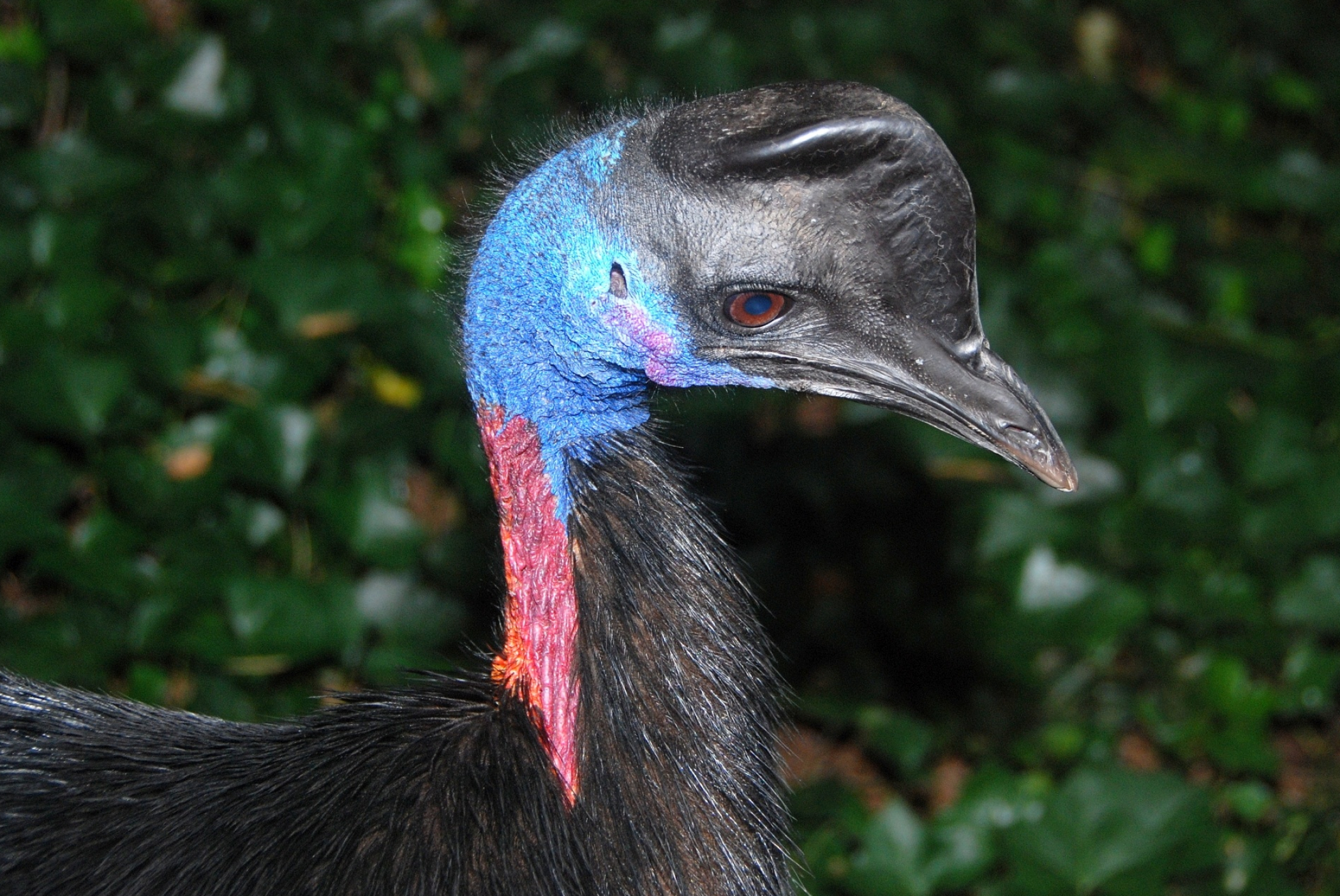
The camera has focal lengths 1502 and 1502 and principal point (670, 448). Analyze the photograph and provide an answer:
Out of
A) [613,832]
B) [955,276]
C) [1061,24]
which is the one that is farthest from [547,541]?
[1061,24]

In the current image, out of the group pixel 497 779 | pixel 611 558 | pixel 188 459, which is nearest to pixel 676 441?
pixel 188 459

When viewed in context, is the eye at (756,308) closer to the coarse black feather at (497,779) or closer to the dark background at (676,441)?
the coarse black feather at (497,779)

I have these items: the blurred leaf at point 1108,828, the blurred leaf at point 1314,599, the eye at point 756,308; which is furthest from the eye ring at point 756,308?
the blurred leaf at point 1314,599

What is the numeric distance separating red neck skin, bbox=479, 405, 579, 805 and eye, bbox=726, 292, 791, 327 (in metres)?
0.26

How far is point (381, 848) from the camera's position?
151 centimetres

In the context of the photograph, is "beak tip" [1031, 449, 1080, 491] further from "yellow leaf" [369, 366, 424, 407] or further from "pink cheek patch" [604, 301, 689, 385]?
"yellow leaf" [369, 366, 424, 407]

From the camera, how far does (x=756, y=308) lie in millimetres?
1539

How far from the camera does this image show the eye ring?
1.53 m

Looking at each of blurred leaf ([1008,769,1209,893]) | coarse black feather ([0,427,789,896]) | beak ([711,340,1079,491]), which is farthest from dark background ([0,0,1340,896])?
beak ([711,340,1079,491])

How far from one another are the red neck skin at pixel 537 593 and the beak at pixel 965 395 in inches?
10.9

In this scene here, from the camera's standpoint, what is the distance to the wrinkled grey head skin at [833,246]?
4.76ft

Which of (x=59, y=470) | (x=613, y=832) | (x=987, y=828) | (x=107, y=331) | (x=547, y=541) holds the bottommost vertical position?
(x=987, y=828)

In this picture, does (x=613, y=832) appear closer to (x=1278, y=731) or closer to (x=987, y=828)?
(x=987, y=828)

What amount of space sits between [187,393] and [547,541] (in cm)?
173
